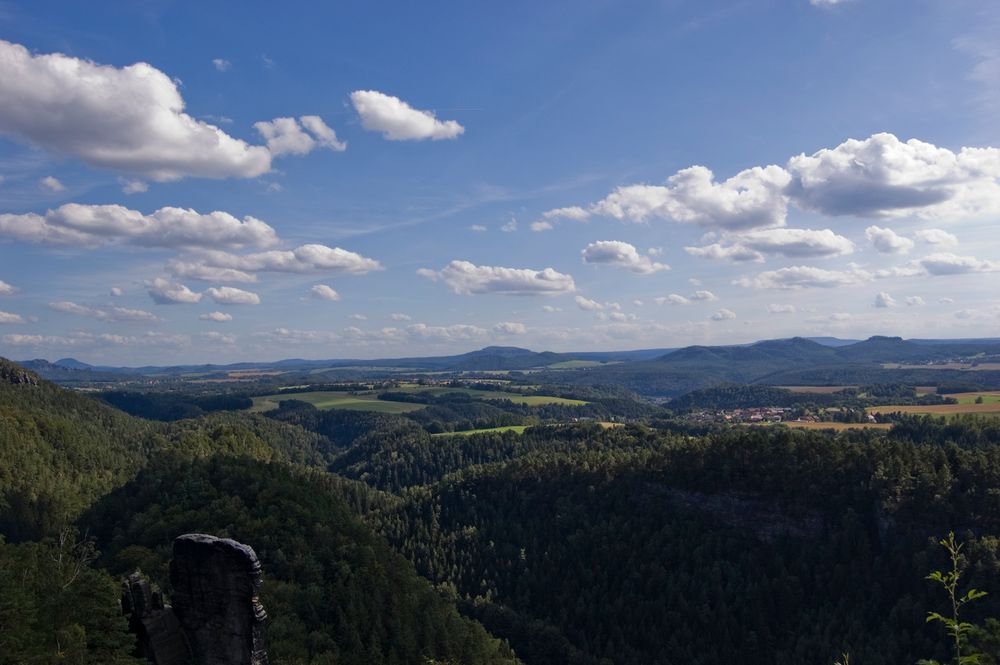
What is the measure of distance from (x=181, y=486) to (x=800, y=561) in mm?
117259

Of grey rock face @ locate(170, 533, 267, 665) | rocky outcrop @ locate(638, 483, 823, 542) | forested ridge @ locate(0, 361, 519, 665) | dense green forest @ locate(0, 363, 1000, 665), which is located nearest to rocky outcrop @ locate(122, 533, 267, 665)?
grey rock face @ locate(170, 533, 267, 665)

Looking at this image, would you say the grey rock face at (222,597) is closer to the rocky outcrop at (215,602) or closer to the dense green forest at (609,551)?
the rocky outcrop at (215,602)

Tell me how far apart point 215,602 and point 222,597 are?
0.64m

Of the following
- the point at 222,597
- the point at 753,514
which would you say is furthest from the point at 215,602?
the point at 753,514

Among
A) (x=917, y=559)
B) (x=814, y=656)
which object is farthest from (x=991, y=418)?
(x=814, y=656)

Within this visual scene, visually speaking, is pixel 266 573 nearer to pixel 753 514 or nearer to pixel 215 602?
pixel 215 602

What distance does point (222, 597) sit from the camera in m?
40.7

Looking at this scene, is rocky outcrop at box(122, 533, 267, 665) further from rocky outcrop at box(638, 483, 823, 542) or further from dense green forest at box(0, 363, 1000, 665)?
rocky outcrop at box(638, 483, 823, 542)

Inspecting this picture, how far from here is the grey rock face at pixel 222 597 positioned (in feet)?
132

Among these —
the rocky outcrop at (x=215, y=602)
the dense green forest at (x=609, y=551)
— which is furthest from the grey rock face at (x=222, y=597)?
the dense green forest at (x=609, y=551)

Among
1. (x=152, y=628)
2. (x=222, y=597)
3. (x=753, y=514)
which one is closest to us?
(x=222, y=597)

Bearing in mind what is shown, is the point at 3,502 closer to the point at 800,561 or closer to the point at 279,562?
the point at 279,562

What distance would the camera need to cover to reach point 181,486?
114m

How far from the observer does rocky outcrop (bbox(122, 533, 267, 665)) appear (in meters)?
40.3
